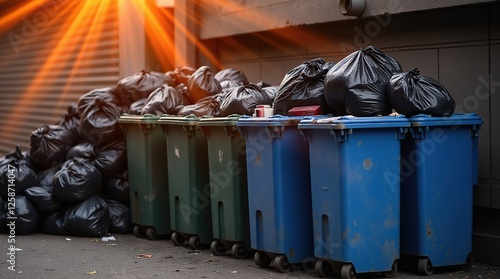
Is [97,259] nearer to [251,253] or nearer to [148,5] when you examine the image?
[251,253]

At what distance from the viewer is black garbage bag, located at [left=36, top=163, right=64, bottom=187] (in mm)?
9721

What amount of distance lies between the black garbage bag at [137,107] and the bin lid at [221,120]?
6.11 ft

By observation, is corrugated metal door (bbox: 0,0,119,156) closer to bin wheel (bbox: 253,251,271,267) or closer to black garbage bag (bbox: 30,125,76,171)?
black garbage bag (bbox: 30,125,76,171)

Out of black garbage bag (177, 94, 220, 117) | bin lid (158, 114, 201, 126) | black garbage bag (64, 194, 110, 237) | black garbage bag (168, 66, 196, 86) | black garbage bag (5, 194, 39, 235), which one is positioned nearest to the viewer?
bin lid (158, 114, 201, 126)

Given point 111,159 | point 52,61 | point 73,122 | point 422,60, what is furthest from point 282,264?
point 52,61

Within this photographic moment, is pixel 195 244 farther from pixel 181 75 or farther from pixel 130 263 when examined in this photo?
pixel 181 75

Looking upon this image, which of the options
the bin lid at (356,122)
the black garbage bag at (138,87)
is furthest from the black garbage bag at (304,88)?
the black garbage bag at (138,87)

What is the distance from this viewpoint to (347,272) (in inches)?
246

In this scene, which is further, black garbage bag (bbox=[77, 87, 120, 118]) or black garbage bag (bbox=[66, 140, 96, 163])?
black garbage bag (bbox=[77, 87, 120, 118])

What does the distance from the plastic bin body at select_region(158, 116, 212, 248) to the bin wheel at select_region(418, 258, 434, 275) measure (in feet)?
7.67

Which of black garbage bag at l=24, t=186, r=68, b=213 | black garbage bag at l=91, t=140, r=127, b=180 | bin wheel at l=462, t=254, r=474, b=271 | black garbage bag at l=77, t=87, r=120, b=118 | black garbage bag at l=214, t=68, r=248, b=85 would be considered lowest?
bin wheel at l=462, t=254, r=474, b=271

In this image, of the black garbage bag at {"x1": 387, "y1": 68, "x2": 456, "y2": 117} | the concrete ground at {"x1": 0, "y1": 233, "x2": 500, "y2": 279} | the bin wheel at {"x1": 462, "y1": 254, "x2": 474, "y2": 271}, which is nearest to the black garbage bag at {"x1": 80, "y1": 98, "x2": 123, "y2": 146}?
the concrete ground at {"x1": 0, "y1": 233, "x2": 500, "y2": 279}

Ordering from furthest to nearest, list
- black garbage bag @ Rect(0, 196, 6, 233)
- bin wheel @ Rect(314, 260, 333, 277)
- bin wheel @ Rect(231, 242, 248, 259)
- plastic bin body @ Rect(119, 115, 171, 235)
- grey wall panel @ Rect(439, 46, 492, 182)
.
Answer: black garbage bag @ Rect(0, 196, 6, 233), plastic bin body @ Rect(119, 115, 171, 235), bin wheel @ Rect(231, 242, 248, 259), grey wall panel @ Rect(439, 46, 492, 182), bin wheel @ Rect(314, 260, 333, 277)

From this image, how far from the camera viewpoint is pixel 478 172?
293 inches
